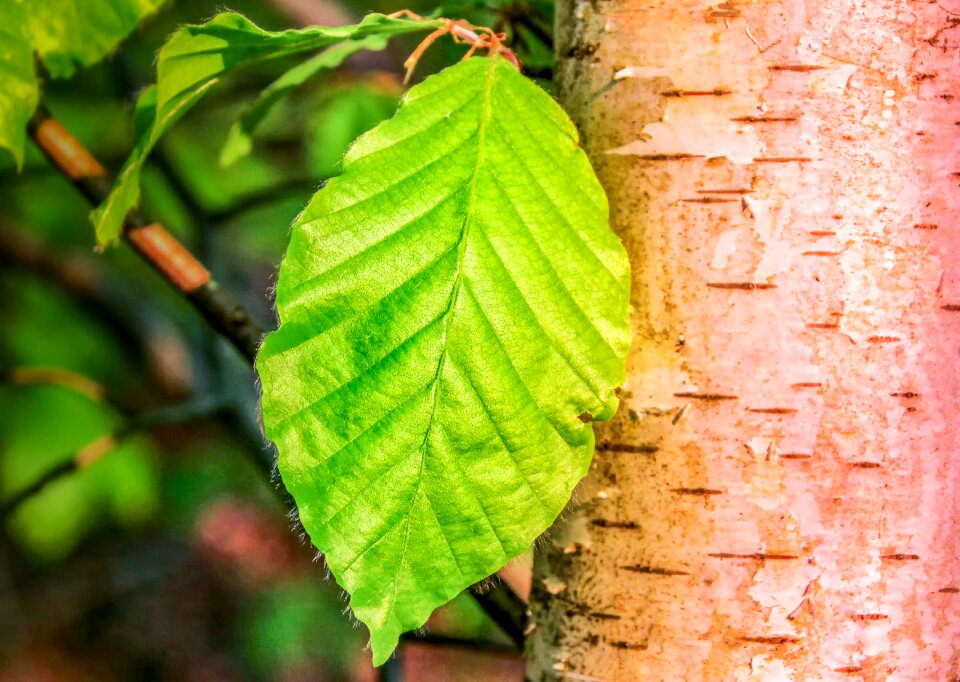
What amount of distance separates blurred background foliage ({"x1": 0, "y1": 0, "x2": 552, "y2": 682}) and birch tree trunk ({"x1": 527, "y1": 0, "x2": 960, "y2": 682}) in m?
0.64

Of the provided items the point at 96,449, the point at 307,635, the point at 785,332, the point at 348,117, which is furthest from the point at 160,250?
the point at 307,635

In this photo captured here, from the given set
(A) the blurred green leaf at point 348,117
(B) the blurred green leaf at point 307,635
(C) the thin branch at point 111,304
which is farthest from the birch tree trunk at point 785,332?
(B) the blurred green leaf at point 307,635

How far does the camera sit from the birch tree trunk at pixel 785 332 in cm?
47

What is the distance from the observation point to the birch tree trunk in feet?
1.54

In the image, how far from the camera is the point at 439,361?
0.45 m

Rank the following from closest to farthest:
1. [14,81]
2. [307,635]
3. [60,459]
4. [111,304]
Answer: [14,81], [60,459], [111,304], [307,635]

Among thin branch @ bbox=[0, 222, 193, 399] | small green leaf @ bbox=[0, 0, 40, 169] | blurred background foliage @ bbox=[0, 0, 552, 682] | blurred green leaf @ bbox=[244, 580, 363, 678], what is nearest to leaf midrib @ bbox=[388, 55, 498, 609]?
small green leaf @ bbox=[0, 0, 40, 169]

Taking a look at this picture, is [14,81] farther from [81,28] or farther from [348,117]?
[348,117]

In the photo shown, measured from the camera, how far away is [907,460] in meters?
0.49

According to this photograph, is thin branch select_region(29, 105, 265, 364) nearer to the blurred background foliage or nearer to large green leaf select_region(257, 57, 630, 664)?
large green leaf select_region(257, 57, 630, 664)

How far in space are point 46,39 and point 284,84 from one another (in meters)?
0.18

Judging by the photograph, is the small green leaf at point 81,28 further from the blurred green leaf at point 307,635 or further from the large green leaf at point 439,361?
the blurred green leaf at point 307,635

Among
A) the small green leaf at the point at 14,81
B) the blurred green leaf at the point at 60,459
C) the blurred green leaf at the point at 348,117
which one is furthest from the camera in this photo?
the blurred green leaf at the point at 60,459

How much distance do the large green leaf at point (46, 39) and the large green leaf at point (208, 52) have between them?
0.10 metres
